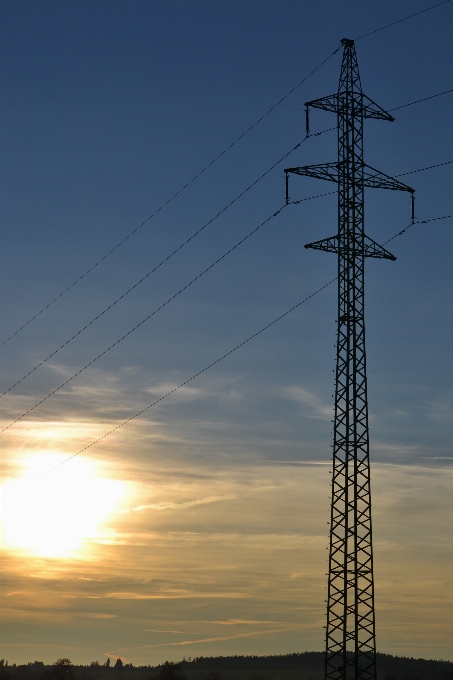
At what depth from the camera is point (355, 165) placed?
217 ft

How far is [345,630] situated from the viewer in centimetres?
5956

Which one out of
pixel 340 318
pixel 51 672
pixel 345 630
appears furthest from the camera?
pixel 51 672

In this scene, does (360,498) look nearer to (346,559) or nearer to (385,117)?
(346,559)

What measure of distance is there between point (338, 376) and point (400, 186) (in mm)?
13495

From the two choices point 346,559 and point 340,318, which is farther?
point 340,318

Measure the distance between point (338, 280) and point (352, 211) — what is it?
4365 mm

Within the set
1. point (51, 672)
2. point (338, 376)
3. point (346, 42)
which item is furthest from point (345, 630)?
point (51, 672)

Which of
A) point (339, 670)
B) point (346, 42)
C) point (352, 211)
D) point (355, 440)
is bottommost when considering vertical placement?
point (339, 670)

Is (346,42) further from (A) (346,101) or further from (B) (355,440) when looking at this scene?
(B) (355,440)

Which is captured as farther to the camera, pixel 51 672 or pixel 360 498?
pixel 51 672

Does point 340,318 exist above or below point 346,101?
below

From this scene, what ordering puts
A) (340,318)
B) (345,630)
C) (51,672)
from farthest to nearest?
1. (51,672)
2. (340,318)
3. (345,630)

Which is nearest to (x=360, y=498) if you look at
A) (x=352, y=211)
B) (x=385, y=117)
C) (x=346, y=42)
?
(x=352, y=211)

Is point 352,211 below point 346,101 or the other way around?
below
